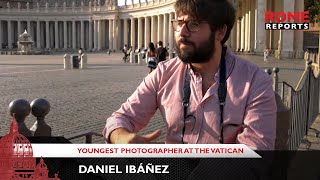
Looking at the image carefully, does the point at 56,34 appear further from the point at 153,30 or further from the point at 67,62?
the point at 67,62

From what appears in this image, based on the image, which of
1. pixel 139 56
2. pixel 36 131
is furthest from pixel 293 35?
pixel 36 131

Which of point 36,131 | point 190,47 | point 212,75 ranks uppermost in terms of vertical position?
point 190,47

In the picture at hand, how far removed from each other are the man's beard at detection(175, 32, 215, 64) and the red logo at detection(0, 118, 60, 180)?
1.08m

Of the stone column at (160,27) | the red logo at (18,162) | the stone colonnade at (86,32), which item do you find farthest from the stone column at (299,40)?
the stone colonnade at (86,32)

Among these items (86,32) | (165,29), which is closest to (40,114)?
(165,29)

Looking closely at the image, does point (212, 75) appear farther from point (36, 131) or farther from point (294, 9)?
point (294, 9)

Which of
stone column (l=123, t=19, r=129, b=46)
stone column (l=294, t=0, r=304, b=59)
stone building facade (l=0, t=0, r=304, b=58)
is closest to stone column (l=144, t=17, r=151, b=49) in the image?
stone building facade (l=0, t=0, r=304, b=58)

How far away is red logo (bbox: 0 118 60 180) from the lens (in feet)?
7.49

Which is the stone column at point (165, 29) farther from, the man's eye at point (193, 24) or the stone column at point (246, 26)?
the man's eye at point (193, 24)

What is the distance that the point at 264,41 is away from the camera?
142ft

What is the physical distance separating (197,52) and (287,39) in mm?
38456

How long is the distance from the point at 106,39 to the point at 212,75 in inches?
4057

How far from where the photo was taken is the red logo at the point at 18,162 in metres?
2.28

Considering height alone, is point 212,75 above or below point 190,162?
above
